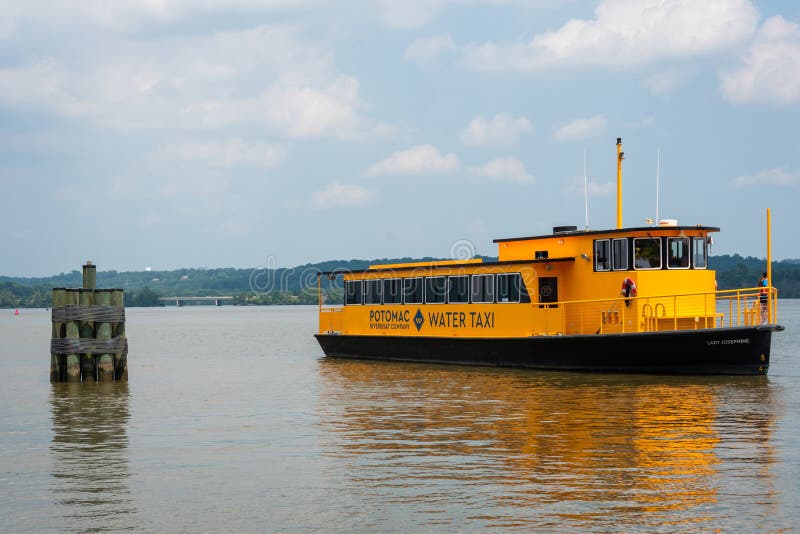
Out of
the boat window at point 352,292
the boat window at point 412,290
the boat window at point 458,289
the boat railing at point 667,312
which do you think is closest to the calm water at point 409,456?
the boat railing at point 667,312

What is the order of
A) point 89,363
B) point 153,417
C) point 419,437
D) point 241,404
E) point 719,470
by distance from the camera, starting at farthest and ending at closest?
point 89,363
point 241,404
point 153,417
point 419,437
point 719,470

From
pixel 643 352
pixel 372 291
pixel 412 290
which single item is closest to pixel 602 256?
pixel 643 352

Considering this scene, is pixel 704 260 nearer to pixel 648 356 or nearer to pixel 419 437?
pixel 648 356

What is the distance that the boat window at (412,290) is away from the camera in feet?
103

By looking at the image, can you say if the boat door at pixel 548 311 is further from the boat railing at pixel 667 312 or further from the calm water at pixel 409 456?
the calm water at pixel 409 456

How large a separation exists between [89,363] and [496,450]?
13.6 meters

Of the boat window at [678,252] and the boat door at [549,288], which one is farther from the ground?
the boat window at [678,252]

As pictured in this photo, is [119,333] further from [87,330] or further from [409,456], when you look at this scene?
[409,456]

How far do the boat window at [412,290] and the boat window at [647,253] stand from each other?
7754 millimetres

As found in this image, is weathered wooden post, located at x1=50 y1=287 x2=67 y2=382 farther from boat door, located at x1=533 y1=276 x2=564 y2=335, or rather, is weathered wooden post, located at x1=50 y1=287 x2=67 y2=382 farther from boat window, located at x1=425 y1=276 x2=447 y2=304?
boat door, located at x1=533 y1=276 x2=564 y2=335

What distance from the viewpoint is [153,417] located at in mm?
19172

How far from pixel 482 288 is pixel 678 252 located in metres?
5.75

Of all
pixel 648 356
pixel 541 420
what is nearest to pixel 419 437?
pixel 541 420

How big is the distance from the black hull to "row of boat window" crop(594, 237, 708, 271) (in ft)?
6.54
